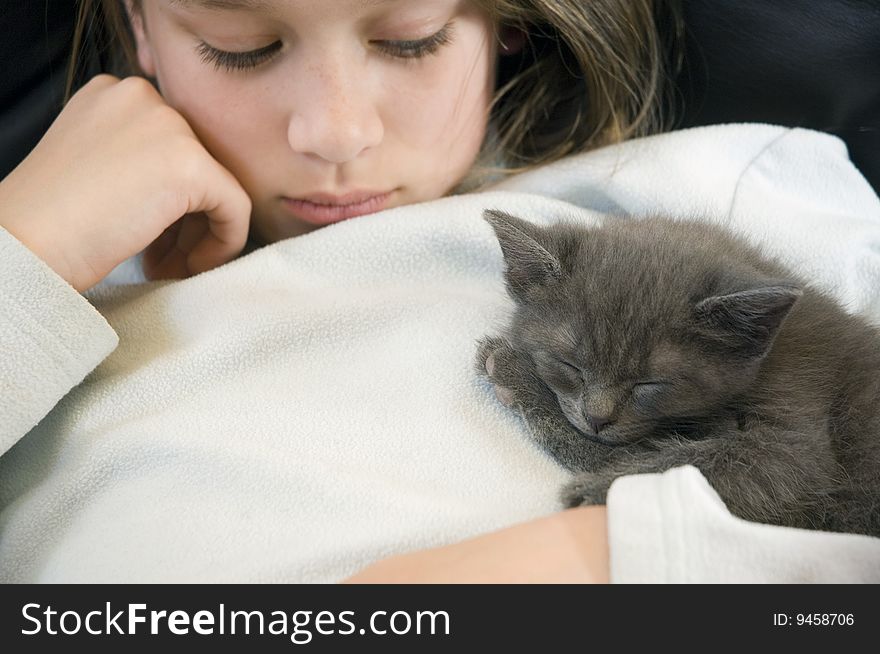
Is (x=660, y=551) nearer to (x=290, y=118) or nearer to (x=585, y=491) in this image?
(x=585, y=491)

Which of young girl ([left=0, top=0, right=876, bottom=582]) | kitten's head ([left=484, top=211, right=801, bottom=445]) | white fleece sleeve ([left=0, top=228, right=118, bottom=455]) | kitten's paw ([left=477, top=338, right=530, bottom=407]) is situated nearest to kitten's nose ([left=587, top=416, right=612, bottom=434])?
kitten's head ([left=484, top=211, right=801, bottom=445])

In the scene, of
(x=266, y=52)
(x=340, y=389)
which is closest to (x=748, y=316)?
(x=340, y=389)

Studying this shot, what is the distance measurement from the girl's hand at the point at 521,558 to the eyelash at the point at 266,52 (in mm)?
747

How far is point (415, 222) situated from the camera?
1394 mm

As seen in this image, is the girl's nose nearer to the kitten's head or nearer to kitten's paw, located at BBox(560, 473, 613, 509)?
the kitten's head

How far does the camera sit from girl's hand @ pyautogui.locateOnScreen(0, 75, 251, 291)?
4.27 ft

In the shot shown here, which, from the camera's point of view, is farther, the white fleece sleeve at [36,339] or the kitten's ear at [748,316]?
the white fleece sleeve at [36,339]

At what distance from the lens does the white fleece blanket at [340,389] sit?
1.07m

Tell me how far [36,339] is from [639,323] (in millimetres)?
749

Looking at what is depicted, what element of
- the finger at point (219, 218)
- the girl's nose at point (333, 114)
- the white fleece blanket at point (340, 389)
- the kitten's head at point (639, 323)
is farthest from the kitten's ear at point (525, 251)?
the finger at point (219, 218)

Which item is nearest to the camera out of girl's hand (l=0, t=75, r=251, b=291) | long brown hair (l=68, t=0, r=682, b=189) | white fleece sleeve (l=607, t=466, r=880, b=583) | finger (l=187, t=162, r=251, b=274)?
white fleece sleeve (l=607, t=466, r=880, b=583)

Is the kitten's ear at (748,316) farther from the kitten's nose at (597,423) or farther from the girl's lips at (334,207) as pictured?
the girl's lips at (334,207)

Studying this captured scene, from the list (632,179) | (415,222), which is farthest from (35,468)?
(632,179)

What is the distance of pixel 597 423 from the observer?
1.11 meters
